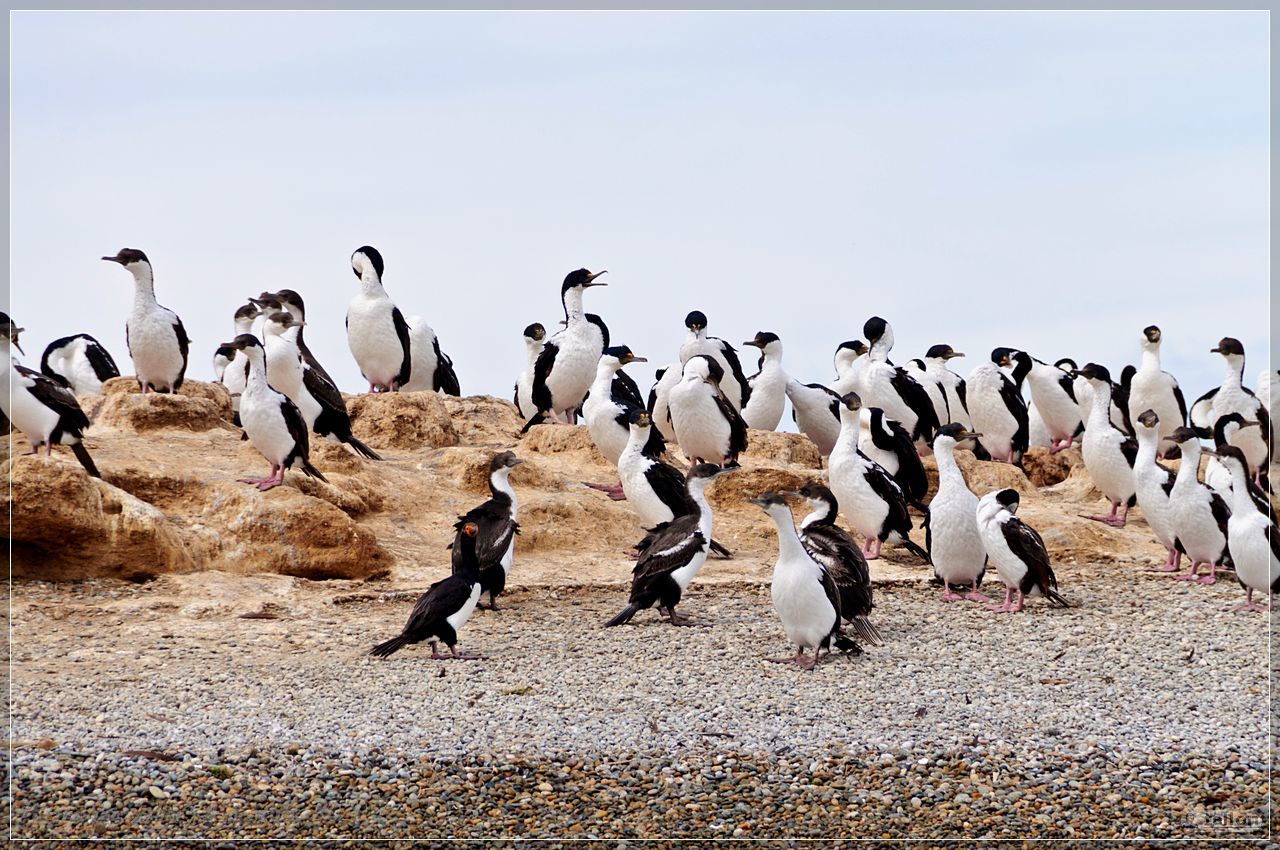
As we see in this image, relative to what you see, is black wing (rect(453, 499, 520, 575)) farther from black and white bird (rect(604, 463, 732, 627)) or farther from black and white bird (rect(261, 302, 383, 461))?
black and white bird (rect(261, 302, 383, 461))

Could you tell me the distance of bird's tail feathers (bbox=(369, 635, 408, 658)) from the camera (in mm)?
9562

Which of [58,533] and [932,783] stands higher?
[58,533]

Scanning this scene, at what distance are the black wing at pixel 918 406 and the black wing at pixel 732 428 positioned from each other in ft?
13.1

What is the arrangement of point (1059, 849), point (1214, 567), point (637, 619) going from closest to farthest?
point (1059, 849) → point (637, 619) → point (1214, 567)

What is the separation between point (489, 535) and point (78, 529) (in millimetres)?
3460

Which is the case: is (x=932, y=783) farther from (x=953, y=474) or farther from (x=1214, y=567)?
(x=1214, y=567)

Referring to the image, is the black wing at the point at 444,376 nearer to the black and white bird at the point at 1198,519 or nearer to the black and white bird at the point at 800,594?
the black and white bird at the point at 1198,519

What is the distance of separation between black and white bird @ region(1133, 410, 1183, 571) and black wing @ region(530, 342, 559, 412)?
26.1ft

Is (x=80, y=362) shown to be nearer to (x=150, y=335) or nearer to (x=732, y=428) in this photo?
(x=150, y=335)

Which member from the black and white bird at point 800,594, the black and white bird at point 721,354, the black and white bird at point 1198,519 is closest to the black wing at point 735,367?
the black and white bird at point 721,354

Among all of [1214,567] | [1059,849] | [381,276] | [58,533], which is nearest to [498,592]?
[58,533]

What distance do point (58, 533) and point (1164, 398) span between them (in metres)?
14.9

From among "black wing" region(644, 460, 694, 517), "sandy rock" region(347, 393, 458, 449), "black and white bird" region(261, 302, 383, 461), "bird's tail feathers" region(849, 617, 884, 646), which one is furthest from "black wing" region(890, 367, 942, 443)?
"bird's tail feathers" region(849, 617, 884, 646)

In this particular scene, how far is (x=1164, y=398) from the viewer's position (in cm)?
2027
